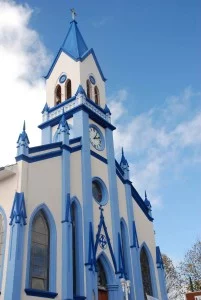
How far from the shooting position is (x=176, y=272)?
1522 inches

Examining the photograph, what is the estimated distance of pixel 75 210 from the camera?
21.0 meters

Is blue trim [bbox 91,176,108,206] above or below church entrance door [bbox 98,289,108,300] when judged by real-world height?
above

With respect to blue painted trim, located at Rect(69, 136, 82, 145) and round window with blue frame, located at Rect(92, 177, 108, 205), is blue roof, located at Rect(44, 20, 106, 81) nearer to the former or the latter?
blue painted trim, located at Rect(69, 136, 82, 145)

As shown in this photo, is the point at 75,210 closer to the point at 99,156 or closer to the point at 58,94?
the point at 99,156

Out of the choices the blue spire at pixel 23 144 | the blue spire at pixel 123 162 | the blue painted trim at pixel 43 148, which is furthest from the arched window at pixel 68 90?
the blue spire at pixel 23 144

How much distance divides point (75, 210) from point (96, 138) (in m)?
6.04

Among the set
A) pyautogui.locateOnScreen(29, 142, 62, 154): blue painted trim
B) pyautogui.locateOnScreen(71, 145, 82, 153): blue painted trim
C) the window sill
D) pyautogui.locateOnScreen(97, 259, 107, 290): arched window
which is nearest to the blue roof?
pyautogui.locateOnScreen(71, 145, 82, 153): blue painted trim

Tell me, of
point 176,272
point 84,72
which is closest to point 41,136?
point 84,72

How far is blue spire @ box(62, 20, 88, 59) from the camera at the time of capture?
2821 centimetres

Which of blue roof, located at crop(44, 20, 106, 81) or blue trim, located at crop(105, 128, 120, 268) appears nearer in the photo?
blue trim, located at crop(105, 128, 120, 268)

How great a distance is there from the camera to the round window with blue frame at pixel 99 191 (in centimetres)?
2322

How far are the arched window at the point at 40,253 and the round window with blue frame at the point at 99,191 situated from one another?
485 centimetres

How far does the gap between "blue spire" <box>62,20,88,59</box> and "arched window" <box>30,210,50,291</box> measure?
1333 centimetres

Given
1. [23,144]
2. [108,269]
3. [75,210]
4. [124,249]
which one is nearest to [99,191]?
[75,210]
